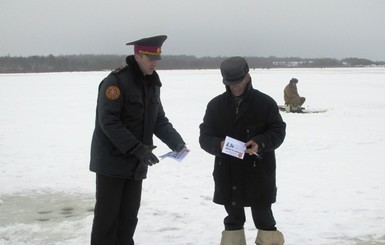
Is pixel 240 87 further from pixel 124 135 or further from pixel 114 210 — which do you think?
pixel 114 210

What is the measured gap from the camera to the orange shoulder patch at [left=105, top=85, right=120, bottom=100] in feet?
10.9

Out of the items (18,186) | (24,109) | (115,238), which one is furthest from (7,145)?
(24,109)

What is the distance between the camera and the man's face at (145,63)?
11.5 feet

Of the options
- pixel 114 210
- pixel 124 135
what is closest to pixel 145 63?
pixel 124 135

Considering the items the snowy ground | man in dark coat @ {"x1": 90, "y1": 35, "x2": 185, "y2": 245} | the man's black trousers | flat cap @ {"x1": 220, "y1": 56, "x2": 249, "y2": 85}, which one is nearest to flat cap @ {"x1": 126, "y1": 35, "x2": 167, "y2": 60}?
man in dark coat @ {"x1": 90, "y1": 35, "x2": 185, "y2": 245}

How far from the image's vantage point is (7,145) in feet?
31.7

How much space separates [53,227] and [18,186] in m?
1.93

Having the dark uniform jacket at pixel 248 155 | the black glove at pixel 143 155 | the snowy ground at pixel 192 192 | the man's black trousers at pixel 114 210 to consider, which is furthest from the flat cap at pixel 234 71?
the snowy ground at pixel 192 192

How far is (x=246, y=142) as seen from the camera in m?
3.61

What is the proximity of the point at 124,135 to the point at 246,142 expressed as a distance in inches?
38.6

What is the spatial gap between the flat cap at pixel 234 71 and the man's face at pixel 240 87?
0.15 feet

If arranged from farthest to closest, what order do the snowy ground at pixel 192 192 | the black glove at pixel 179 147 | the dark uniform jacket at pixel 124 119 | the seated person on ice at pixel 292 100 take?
the seated person on ice at pixel 292 100 < the snowy ground at pixel 192 192 < the black glove at pixel 179 147 < the dark uniform jacket at pixel 124 119

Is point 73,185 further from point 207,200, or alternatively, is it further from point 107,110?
point 107,110

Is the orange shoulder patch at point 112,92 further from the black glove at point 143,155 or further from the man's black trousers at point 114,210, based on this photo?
the man's black trousers at point 114,210
